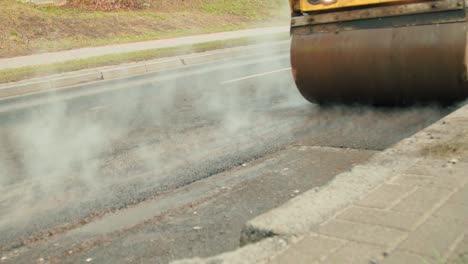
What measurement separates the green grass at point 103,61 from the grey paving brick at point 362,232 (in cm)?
1117

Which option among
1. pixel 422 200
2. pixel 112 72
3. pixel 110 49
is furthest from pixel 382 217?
pixel 110 49

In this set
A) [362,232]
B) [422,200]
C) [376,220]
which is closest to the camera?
[362,232]

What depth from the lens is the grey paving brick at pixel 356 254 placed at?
252 centimetres

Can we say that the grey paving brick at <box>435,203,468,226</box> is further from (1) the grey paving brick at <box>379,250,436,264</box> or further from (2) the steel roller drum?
(2) the steel roller drum

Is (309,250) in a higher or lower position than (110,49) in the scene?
higher

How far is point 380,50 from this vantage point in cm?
603

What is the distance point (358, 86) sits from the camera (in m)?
6.31

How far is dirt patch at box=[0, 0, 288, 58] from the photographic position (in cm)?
1818

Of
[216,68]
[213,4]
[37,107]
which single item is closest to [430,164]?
[37,107]

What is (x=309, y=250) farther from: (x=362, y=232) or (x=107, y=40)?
(x=107, y=40)

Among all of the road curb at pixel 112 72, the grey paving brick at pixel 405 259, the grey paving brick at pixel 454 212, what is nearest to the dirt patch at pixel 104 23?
the road curb at pixel 112 72

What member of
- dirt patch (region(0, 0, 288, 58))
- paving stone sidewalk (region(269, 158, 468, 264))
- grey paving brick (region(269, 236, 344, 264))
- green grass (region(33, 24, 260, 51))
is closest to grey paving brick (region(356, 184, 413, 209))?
paving stone sidewalk (region(269, 158, 468, 264))

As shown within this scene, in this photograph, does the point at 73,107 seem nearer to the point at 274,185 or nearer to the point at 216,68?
the point at 216,68

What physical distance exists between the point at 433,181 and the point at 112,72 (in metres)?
10.6
